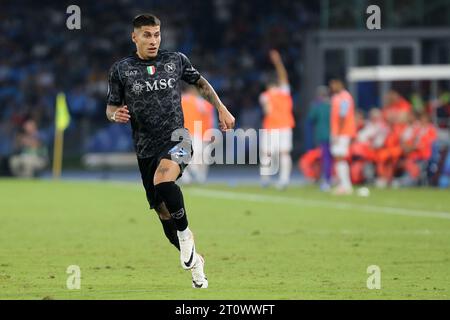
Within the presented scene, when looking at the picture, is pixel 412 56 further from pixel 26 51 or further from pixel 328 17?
pixel 26 51

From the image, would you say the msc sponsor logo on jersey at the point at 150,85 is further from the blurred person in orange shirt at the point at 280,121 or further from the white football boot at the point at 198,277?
the blurred person in orange shirt at the point at 280,121

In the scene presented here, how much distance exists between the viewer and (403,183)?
2933 cm

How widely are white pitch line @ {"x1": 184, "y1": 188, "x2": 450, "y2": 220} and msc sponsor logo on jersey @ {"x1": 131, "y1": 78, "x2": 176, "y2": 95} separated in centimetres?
915

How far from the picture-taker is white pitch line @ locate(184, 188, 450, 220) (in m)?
20.4

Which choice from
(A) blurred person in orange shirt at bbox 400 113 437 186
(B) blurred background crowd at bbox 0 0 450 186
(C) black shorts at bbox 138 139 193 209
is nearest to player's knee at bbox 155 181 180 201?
(C) black shorts at bbox 138 139 193 209

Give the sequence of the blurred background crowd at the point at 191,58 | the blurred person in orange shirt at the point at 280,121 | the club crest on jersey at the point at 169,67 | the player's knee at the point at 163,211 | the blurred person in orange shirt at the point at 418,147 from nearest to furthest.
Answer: the club crest on jersey at the point at 169,67 < the player's knee at the point at 163,211 < the blurred person in orange shirt at the point at 280,121 < the blurred person in orange shirt at the point at 418,147 < the blurred background crowd at the point at 191,58

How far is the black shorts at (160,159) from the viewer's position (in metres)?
11.2

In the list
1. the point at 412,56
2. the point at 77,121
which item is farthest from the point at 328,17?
the point at 77,121

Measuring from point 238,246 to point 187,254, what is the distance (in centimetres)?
440

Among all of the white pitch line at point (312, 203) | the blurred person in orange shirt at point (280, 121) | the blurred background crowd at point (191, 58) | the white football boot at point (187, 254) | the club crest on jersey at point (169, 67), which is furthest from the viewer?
the blurred background crowd at point (191, 58)

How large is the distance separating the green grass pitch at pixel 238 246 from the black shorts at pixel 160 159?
31.9 inches

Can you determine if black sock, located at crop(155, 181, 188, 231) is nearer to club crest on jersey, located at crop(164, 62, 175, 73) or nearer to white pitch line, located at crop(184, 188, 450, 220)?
club crest on jersey, located at crop(164, 62, 175, 73)

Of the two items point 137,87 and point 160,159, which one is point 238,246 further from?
point 137,87

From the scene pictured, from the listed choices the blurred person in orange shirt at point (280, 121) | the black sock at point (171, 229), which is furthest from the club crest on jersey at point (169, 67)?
the blurred person in orange shirt at point (280, 121)
